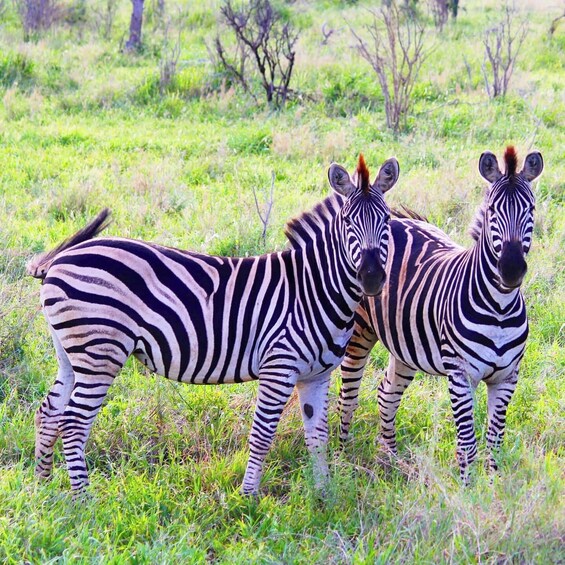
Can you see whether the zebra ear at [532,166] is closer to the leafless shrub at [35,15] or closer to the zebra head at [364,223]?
the zebra head at [364,223]

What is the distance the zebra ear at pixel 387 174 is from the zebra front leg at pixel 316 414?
1.04 metres

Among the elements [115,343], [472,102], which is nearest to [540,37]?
[472,102]

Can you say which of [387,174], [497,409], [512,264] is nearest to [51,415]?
[387,174]

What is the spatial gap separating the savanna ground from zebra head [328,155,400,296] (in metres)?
0.89

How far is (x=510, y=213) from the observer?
→ 369 centimetres

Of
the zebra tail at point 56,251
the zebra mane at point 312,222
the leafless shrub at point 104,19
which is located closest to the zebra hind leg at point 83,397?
the zebra tail at point 56,251

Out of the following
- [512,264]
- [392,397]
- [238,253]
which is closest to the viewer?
[512,264]

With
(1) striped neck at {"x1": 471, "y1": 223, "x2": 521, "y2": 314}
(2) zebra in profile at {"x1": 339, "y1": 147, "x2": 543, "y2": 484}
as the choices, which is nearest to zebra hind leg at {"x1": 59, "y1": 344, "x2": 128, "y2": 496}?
(2) zebra in profile at {"x1": 339, "y1": 147, "x2": 543, "y2": 484}

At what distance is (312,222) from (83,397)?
4.99 feet

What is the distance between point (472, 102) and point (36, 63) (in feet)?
22.8

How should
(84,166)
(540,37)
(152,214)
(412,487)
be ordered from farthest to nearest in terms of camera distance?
(540,37) < (84,166) < (152,214) < (412,487)

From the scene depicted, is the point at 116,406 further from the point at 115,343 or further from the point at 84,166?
the point at 84,166

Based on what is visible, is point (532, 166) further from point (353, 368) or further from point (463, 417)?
point (353, 368)

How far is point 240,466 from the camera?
4.21m
